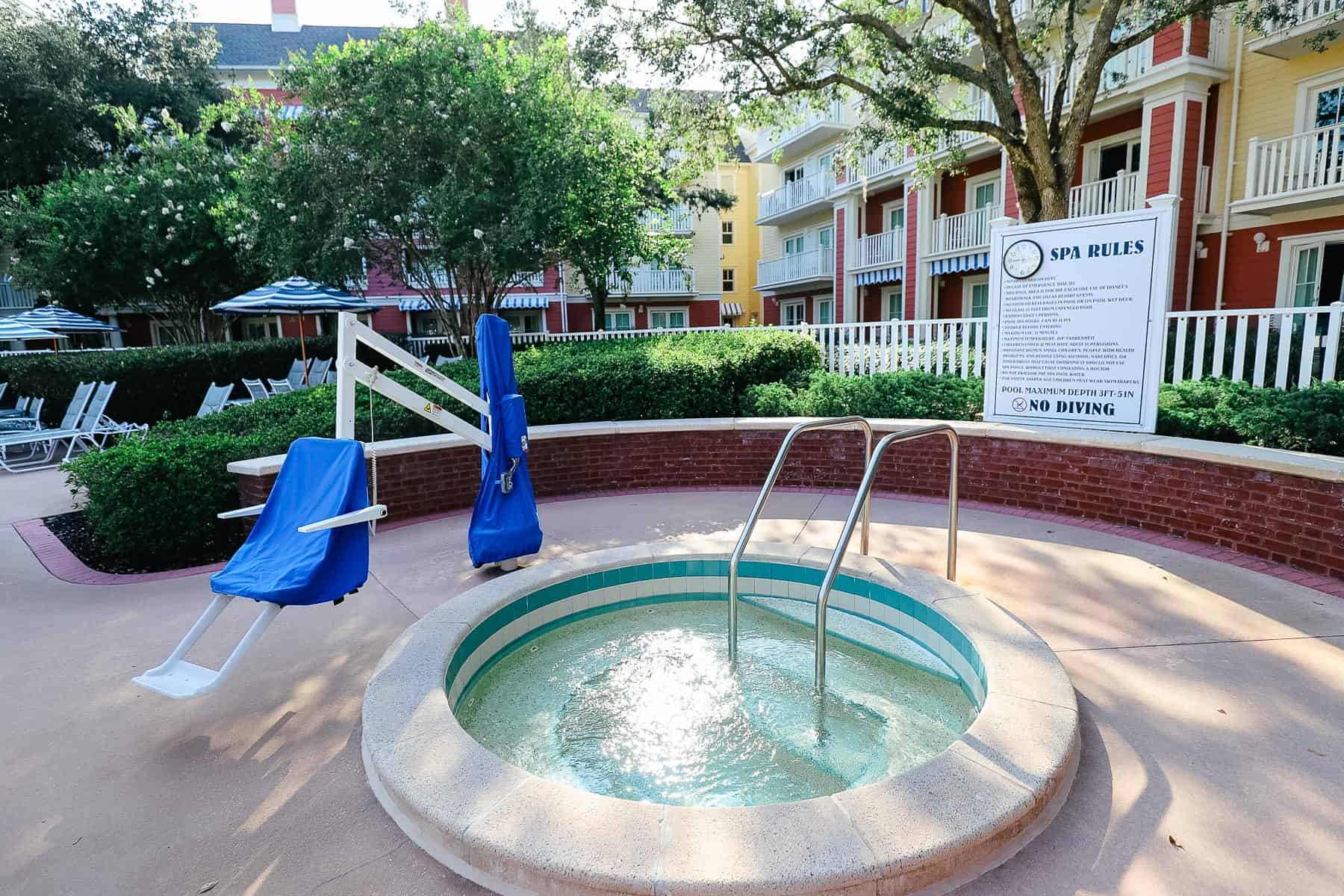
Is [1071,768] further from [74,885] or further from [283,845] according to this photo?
[74,885]

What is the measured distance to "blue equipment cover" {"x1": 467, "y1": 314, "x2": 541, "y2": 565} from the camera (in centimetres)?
442

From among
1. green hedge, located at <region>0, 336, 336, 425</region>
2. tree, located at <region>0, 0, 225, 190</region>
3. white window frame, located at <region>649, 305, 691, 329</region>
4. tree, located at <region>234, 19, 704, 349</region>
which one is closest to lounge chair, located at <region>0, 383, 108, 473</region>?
green hedge, located at <region>0, 336, 336, 425</region>

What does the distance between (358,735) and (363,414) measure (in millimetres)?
4735

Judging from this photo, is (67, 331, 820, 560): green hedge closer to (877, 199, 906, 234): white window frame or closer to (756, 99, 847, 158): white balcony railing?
(877, 199, 906, 234): white window frame

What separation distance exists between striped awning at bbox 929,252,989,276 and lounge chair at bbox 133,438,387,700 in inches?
647

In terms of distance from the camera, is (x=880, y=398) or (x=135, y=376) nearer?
(x=880, y=398)

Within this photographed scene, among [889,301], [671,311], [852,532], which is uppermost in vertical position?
[671,311]

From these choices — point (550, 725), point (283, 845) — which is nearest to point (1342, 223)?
point (550, 725)

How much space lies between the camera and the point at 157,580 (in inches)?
188

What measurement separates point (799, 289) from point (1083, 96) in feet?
58.3

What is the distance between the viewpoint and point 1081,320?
5645 mm

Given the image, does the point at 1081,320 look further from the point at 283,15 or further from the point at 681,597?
the point at 283,15

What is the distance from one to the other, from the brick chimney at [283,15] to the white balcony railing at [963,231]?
26359mm

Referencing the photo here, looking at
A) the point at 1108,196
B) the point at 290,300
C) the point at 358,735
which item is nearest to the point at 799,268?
the point at 1108,196
